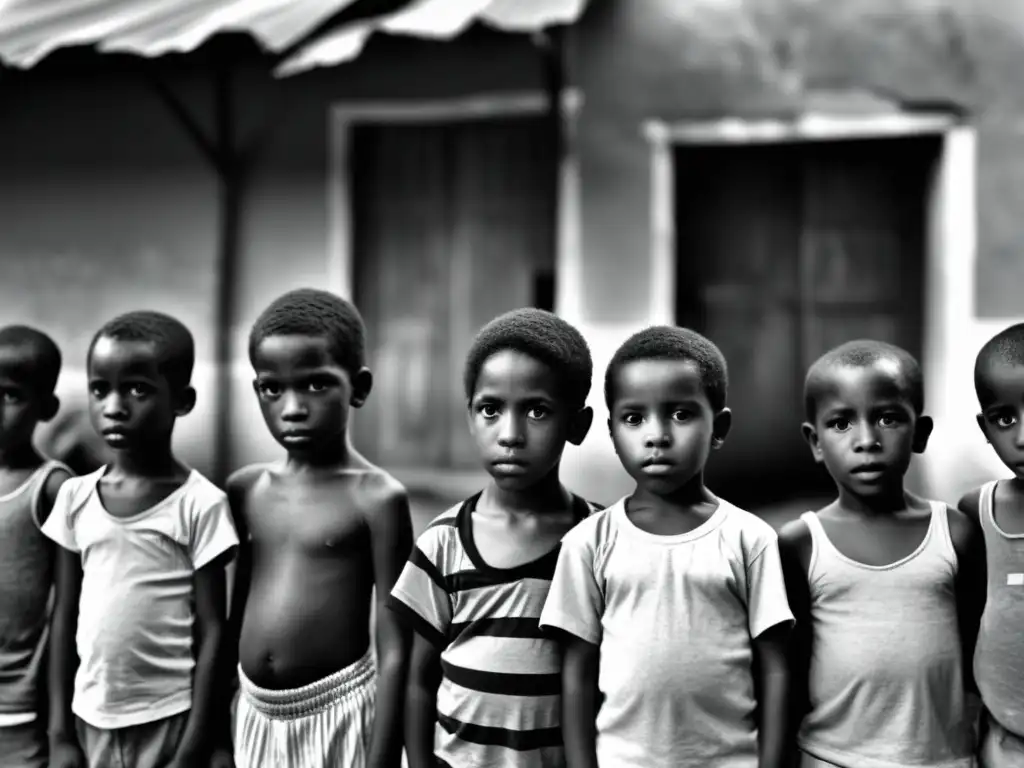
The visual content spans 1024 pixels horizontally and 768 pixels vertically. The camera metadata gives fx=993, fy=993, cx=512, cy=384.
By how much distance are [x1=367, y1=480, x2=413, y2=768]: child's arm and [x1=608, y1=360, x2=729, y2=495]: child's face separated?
0.59 metres

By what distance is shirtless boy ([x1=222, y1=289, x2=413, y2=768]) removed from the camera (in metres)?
2.28

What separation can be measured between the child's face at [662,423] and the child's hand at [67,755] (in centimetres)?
158

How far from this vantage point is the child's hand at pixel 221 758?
94.0 inches

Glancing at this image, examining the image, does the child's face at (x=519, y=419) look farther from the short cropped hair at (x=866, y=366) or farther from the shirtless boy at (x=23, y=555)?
the shirtless boy at (x=23, y=555)

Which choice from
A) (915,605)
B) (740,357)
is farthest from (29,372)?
(740,357)

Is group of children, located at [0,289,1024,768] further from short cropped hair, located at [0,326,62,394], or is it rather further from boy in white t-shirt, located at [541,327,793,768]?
short cropped hair, located at [0,326,62,394]

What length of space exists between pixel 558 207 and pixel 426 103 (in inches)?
33.7

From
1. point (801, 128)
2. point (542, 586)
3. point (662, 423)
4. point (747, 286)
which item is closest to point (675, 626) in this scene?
point (542, 586)

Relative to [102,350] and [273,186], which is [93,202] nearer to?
[273,186]

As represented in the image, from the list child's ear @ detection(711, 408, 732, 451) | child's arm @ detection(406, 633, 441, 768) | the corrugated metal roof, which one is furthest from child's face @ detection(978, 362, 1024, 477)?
the corrugated metal roof

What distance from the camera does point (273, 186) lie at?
16.4ft

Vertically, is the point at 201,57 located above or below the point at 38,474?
above

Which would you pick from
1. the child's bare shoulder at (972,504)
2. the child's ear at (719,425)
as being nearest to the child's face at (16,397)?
the child's ear at (719,425)

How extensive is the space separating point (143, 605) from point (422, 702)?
2.45 ft
